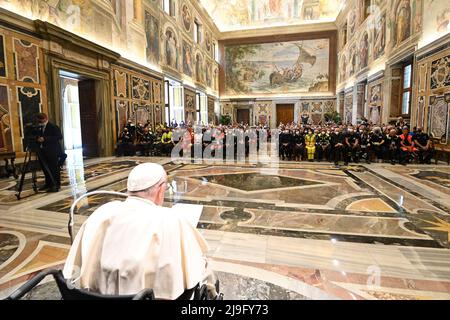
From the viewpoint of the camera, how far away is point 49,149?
5.30 m

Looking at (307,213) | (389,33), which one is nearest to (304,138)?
(307,213)

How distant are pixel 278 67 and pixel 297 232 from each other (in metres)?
23.7

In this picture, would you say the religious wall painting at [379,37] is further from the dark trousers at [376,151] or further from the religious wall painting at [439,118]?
the dark trousers at [376,151]

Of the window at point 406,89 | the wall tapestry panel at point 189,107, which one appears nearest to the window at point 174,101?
the wall tapestry panel at point 189,107

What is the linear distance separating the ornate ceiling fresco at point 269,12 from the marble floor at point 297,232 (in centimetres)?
2112

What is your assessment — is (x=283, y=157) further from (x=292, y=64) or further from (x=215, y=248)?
(x=292, y=64)

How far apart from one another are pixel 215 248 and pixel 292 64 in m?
24.3

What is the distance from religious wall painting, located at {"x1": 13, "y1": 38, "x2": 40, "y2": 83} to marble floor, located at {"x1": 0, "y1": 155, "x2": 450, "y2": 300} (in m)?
3.01

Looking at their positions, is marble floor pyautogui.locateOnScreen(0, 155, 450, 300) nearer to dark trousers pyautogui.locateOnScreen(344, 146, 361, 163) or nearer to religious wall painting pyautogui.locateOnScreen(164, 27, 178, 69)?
dark trousers pyautogui.locateOnScreen(344, 146, 361, 163)

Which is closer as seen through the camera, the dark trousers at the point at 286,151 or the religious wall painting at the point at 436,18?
the religious wall painting at the point at 436,18

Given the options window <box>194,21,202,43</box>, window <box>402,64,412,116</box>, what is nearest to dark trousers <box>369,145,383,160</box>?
window <box>402,64,412,116</box>

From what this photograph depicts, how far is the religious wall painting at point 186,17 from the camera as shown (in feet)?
56.6
